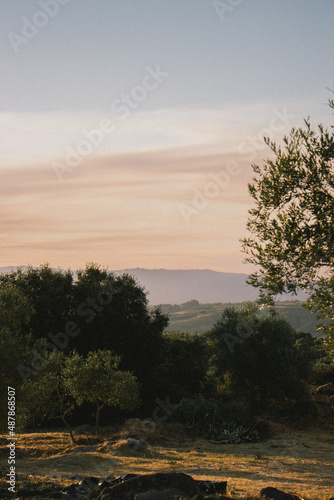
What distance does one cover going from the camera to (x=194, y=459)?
84.4ft

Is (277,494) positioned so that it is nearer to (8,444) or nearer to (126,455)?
(126,455)

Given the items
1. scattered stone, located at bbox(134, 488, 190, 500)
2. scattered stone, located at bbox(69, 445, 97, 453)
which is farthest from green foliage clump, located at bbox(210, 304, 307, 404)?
scattered stone, located at bbox(134, 488, 190, 500)

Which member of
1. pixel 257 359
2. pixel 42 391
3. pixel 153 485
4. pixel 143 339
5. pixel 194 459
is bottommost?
pixel 194 459

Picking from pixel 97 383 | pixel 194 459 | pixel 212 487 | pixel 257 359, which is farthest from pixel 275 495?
pixel 257 359

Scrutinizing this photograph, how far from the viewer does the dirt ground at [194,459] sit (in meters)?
19.0

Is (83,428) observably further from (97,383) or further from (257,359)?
(257,359)

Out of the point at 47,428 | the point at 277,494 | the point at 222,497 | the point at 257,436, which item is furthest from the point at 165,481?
the point at 47,428

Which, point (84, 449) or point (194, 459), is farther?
point (84, 449)

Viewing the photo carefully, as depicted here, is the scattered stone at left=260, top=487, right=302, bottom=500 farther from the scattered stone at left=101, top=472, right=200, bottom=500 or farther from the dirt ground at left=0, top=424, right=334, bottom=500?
the scattered stone at left=101, top=472, right=200, bottom=500

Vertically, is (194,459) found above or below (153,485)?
below

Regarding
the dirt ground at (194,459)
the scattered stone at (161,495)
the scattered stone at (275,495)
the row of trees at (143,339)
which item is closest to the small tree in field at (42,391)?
the dirt ground at (194,459)

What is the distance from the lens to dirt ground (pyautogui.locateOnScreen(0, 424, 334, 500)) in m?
19.0

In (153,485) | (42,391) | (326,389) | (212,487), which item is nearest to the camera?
(153,485)

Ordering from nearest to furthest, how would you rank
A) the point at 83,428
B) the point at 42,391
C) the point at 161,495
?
1. the point at 161,495
2. the point at 42,391
3. the point at 83,428
